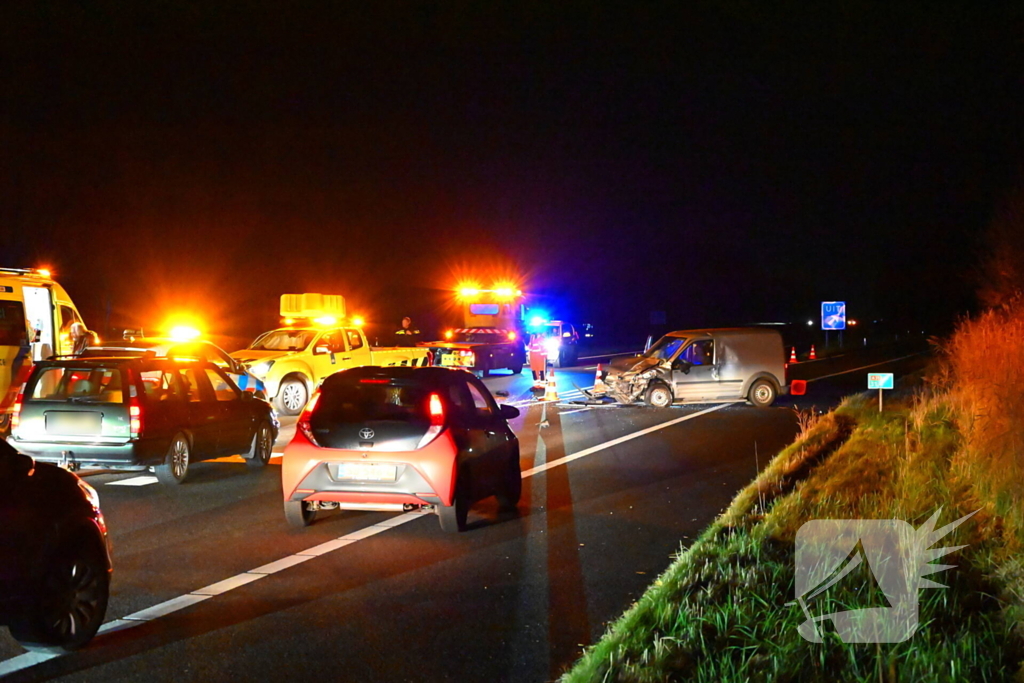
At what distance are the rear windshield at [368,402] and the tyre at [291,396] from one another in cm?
1106

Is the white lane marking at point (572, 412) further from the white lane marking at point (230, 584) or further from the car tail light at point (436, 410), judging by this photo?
the white lane marking at point (230, 584)

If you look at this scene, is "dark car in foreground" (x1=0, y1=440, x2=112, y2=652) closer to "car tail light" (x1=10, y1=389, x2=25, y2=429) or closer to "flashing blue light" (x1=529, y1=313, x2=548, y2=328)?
"car tail light" (x1=10, y1=389, x2=25, y2=429)

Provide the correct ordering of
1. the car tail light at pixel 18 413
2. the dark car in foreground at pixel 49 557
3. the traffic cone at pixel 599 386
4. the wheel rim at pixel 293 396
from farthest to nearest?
the traffic cone at pixel 599 386, the wheel rim at pixel 293 396, the car tail light at pixel 18 413, the dark car in foreground at pixel 49 557

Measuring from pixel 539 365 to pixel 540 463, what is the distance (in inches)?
488

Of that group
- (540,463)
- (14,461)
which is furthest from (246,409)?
(14,461)

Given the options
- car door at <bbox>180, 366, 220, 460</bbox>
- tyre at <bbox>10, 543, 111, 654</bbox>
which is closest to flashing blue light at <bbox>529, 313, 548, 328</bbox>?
car door at <bbox>180, 366, 220, 460</bbox>

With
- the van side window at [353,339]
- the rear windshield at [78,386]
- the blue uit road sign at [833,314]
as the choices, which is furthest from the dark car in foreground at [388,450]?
the blue uit road sign at [833,314]

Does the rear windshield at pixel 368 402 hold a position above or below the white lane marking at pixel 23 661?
above

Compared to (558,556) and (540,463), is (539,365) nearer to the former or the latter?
(540,463)

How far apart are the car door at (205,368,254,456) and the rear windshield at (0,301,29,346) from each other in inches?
200

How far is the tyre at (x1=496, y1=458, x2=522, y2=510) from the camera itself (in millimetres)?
9656

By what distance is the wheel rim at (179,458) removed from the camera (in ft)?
37.4

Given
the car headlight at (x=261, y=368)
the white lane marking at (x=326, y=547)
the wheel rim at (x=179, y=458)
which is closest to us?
the white lane marking at (x=326, y=547)

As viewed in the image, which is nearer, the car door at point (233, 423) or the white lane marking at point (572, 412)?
the car door at point (233, 423)
